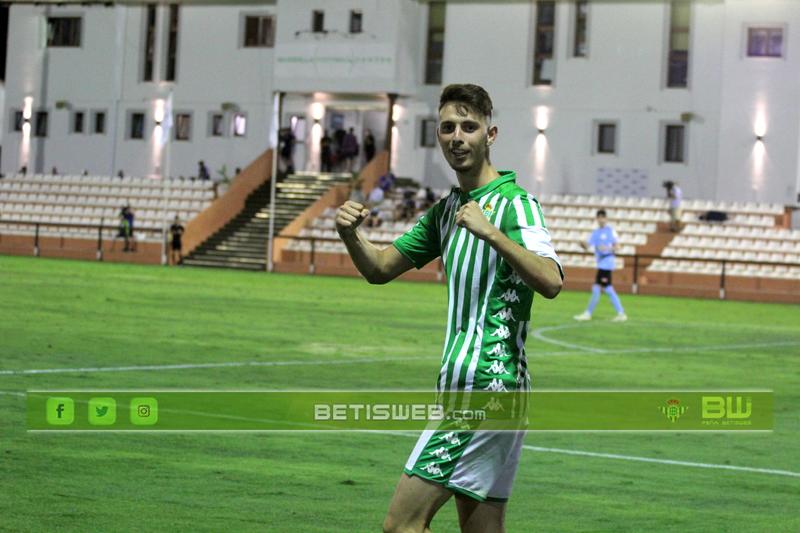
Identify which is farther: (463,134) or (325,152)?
(325,152)

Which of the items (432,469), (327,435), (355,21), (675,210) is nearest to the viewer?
(432,469)

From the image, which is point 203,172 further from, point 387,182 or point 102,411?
point 102,411

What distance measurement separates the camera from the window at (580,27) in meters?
55.4

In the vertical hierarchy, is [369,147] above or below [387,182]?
above

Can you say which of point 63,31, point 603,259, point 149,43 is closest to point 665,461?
point 603,259

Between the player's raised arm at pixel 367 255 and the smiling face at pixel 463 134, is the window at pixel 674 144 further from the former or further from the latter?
the smiling face at pixel 463 134

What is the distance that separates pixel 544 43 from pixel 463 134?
51.1m

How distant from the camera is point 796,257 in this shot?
4497 cm

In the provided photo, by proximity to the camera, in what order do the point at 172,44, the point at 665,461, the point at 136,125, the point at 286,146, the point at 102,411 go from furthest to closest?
1. the point at 136,125
2. the point at 172,44
3. the point at 286,146
4. the point at 102,411
5. the point at 665,461

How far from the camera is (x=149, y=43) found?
209 ft

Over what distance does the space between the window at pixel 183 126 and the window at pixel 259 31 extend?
155 inches

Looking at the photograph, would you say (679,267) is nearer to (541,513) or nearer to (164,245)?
(164,245)

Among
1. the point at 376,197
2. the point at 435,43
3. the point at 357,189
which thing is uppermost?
the point at 435,43

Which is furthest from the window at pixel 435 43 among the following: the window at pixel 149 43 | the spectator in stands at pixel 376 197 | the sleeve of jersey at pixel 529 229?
the sleeve of jersey at pixel 529 229
